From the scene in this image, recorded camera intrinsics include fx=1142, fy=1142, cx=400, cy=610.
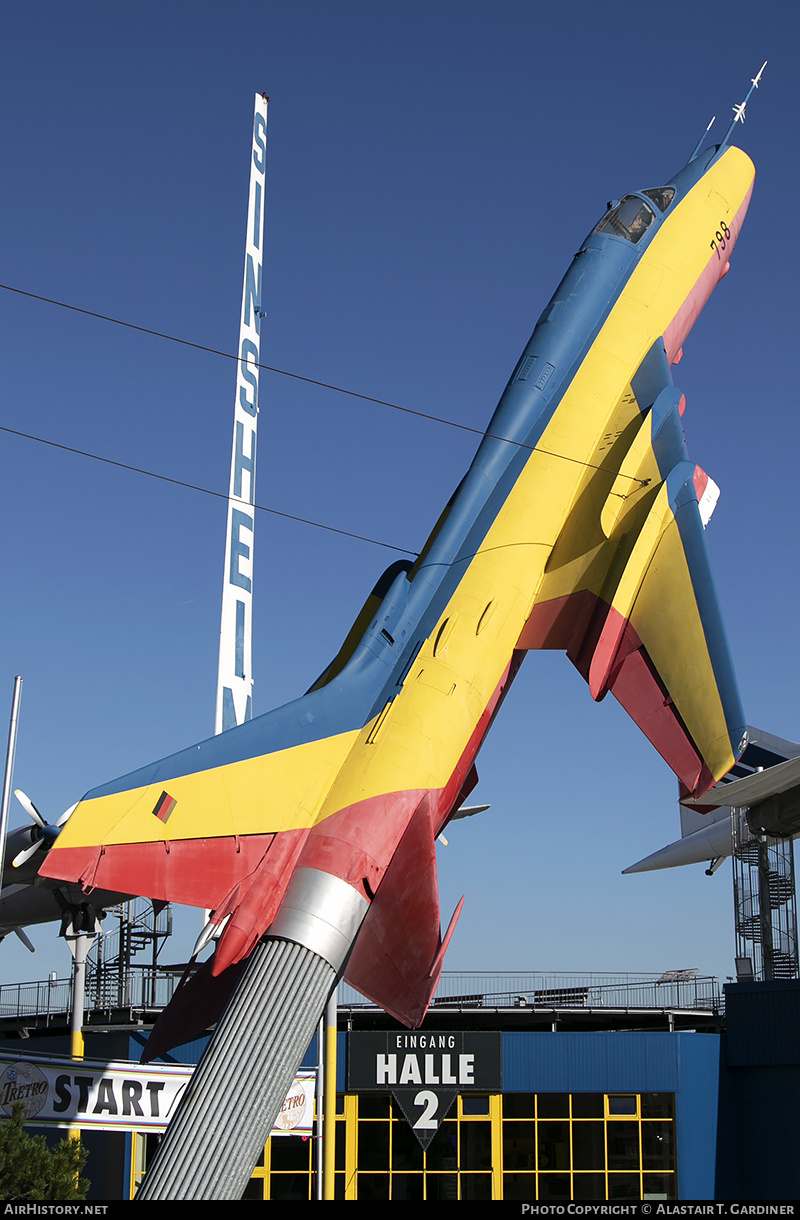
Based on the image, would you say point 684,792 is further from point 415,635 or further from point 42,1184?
point 42,1184

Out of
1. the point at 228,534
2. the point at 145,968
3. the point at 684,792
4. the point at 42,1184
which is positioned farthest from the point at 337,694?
the point at 145,968

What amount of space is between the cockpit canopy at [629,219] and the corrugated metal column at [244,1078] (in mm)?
13125

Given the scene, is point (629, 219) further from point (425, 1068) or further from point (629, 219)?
point (425, 1068)

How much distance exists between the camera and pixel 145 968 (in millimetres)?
29719

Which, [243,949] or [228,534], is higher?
[228,534]

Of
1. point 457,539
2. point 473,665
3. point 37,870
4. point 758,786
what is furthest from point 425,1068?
point 457,539

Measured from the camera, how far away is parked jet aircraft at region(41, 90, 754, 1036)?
43.5 ft

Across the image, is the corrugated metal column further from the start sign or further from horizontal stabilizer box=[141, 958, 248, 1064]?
the start sign

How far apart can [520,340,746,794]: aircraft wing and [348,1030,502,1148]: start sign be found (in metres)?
13.7

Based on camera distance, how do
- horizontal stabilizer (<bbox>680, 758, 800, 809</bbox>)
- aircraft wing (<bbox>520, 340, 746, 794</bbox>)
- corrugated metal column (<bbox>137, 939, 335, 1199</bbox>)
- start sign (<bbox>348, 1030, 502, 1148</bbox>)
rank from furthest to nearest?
start sign (<bbox>348, 1030, 502, 1148</bbox>) → horizontal stabilizer (<bbox>680, 758, 800, 809</bbox>) → aircraft wing (<bbox>520, 340, 746, 794</bbox>) → corrugated metal column (<bbox>137, 939, 335, 1199</bbox>)

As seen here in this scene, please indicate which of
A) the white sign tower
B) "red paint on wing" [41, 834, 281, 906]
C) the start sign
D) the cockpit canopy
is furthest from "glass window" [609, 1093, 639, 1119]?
the cockpit canopy

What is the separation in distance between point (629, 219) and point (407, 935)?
12689 millimetres

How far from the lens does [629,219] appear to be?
771 inches

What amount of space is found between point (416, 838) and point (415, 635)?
2.90 metres
